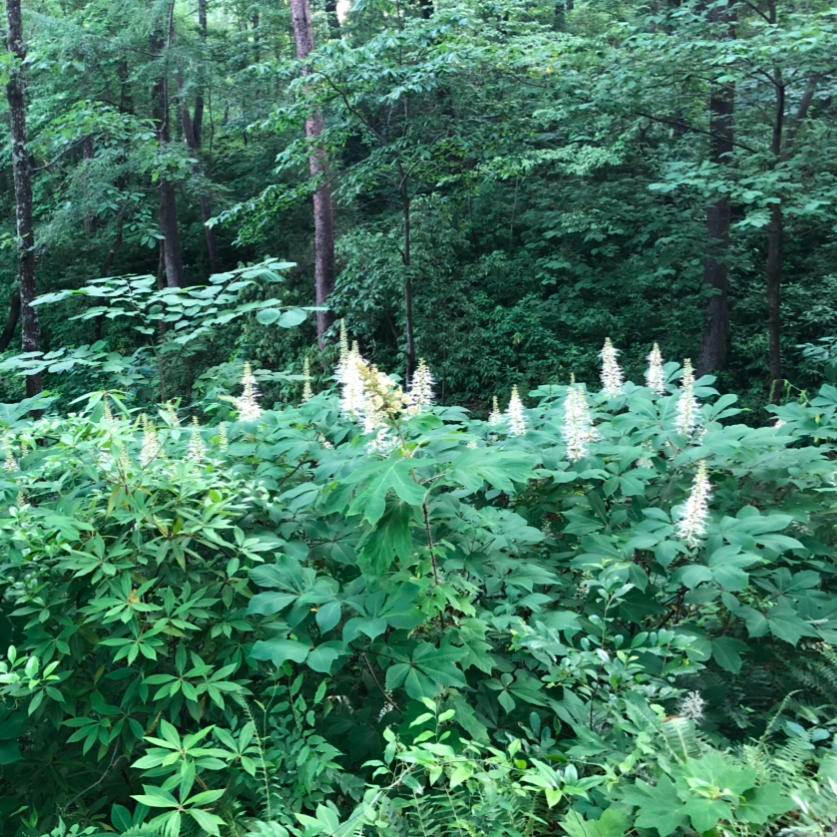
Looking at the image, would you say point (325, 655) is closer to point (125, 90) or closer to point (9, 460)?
point (9, 460)

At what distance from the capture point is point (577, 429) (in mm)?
2436

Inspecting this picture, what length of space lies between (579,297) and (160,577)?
36.8 ft

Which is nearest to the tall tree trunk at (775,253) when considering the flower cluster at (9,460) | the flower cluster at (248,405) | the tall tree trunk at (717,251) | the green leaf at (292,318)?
the tall tree trunk at (717,251)

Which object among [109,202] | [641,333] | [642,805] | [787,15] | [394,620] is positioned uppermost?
[787,15]

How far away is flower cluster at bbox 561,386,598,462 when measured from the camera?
95.1 inches

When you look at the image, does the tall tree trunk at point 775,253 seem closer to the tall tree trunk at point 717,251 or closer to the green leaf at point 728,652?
the tall tree trunk at point 717,251

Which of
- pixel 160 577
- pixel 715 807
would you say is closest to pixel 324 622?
pixel 160 577

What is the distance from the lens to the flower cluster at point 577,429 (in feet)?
7.93

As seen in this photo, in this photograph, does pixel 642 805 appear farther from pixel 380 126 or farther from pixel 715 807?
pixel 380 126

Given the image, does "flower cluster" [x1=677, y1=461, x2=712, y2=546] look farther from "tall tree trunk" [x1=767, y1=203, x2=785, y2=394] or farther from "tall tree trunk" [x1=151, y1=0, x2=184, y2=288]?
"tall tree trunk" [x1=151, y1=0, x2=184, y2=288]

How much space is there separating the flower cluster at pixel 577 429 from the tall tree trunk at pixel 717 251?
24.2 ft

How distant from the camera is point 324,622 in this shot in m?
1.72

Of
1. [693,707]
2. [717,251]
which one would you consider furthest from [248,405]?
[717,251]

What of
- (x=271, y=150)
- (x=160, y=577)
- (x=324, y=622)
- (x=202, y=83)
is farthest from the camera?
(x=271, y=150)
